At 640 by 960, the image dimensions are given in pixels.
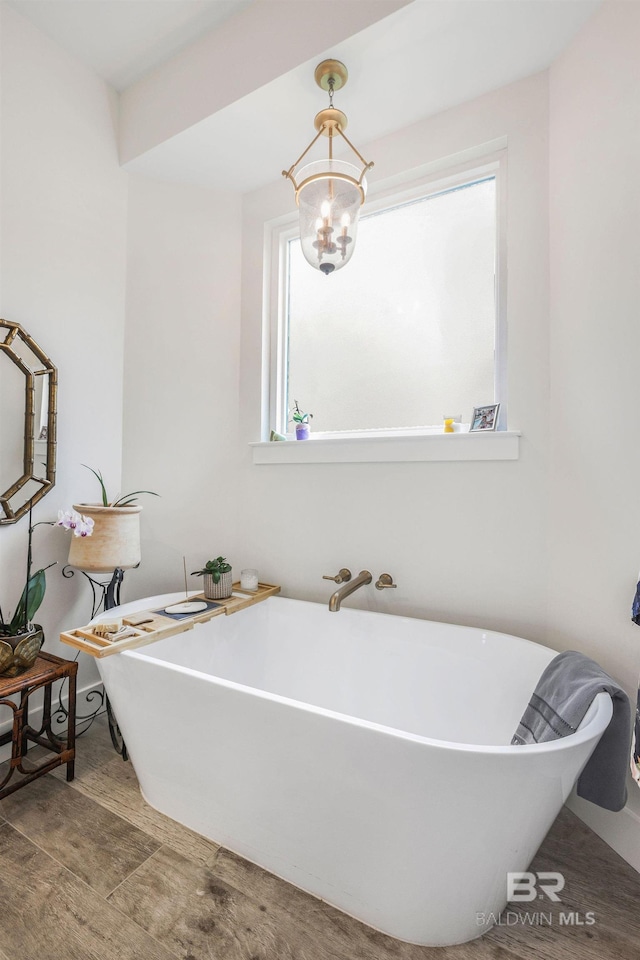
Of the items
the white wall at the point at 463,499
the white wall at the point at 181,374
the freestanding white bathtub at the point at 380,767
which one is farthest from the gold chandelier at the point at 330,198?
the freestanding white bathtub at the point at 380,767

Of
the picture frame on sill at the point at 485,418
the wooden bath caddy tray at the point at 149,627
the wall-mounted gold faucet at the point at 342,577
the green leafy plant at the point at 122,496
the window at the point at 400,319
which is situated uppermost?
the window at the point at 400,319

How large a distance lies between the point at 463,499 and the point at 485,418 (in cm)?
33

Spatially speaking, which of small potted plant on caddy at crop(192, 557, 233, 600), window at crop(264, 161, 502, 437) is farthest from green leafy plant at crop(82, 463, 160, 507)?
window at crop(264, 161, 502, 437)

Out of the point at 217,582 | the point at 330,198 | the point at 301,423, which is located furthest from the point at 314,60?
the point at 217,582

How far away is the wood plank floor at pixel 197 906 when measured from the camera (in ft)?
3.52

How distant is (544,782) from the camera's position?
0.96 m

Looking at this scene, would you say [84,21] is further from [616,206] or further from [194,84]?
[616,206]

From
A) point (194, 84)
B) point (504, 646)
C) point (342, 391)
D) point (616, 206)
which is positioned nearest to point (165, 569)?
point (342, 391)

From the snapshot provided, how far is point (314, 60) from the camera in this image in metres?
1.67

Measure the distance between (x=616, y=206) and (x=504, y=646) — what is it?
57.6 inches

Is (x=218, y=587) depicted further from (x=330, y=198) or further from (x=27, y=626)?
(x=330, y=198)

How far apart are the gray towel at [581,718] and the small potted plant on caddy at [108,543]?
153cm

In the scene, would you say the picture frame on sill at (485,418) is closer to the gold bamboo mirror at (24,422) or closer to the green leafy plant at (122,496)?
the green leafy plant at (122,496)

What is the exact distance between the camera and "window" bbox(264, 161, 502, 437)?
1.95 metres
